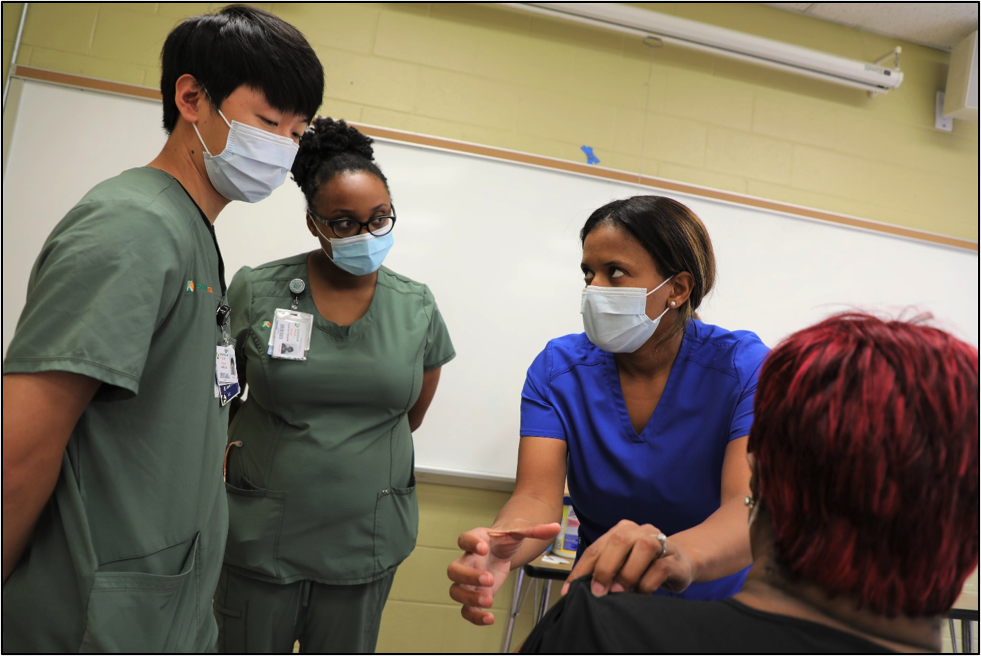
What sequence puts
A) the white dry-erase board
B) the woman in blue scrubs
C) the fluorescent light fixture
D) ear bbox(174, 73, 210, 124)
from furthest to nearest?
the fluorescent light fixture
the white dry-erase board
the woman in blue scrubs
ear bbox(174, 73, 210, 124)

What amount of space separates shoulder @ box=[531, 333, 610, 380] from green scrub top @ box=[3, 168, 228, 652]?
0.68 metres

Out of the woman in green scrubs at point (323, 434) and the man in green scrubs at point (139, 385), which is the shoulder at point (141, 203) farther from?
the woman in green scrubs at point (323, 434)

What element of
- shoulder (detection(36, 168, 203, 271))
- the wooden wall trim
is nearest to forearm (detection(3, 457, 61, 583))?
shoulder (detection(36, 168, 203, 271))

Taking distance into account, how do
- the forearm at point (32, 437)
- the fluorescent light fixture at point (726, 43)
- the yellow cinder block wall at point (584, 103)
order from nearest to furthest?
1. the forearm at point (32, 437)
2. the yellow cinder block wall at point (584, 103)
3. the fluorescent light fixture at point (726, 43)

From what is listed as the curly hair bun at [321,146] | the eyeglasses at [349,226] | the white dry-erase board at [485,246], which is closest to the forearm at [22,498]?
the eyeglasses at [349,226]

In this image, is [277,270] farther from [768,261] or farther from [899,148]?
[899,148]

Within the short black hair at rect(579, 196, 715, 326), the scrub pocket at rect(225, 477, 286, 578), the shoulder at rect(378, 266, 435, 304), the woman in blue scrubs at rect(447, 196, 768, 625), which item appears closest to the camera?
the woman in blue scrubs at rect(447, 196, 768, 625)

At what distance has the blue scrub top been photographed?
126 centimetres

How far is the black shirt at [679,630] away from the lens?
2.03 feet

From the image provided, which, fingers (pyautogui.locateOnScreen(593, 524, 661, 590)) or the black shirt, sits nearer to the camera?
the black shirt

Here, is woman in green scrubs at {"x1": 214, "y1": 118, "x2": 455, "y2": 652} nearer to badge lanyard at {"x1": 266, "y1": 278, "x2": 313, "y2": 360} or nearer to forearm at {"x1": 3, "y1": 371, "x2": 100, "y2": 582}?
badge lanyard at {"x1": 266, "y1": 278, "x2": 313, "y2": 360}

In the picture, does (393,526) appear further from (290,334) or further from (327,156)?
(327,156)

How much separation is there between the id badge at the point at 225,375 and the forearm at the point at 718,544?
0.70 meters

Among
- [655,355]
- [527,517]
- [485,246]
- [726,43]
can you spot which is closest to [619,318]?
[655,355]
